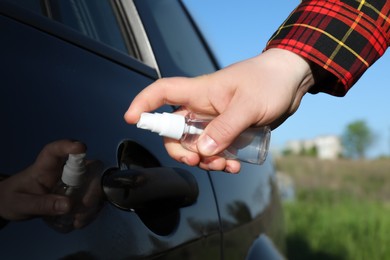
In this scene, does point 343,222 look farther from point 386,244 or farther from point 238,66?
point 238,66

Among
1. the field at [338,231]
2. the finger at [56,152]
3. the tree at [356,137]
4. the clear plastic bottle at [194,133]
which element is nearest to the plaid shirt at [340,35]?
the clear plastic bottle at [194,133]

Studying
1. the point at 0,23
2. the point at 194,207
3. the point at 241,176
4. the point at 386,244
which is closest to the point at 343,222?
the point at 386,244

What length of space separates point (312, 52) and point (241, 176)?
837 mm

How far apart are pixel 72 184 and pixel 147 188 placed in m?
0.21

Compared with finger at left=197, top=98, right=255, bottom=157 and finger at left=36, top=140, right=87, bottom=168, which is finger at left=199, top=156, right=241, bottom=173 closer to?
finger at left=197, top=98, right=255, bottom=157

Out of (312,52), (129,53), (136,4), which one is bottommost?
(312,52)

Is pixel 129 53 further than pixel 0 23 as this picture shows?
Yes

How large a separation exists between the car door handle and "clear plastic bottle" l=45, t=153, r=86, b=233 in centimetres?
7

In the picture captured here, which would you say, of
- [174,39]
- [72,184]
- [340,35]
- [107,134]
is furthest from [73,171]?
[174,39]

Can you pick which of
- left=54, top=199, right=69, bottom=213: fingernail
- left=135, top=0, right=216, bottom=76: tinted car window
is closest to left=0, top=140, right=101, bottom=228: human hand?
left=54, top=199, right=69, bottom=213: fingernail

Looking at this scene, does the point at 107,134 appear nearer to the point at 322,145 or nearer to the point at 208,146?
the point at 208,146

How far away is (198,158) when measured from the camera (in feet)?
4.42

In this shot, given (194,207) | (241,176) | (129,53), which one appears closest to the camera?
(194,207)

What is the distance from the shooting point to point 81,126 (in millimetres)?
1266
